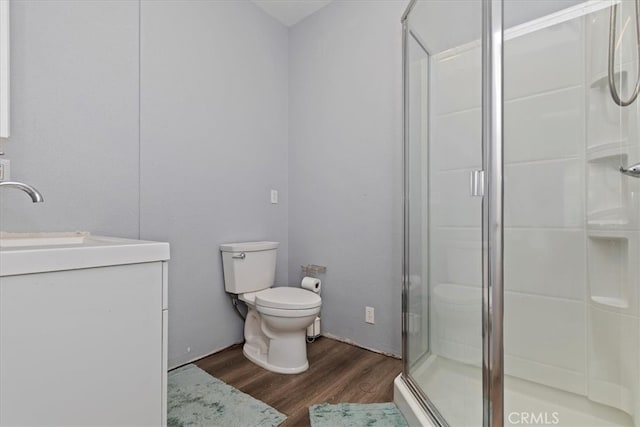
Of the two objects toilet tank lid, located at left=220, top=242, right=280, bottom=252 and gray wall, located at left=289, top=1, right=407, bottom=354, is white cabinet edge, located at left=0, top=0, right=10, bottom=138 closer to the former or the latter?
toilet tank lid, located at left=220, top=242, right=280, bottom=252

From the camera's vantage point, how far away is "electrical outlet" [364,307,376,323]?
2.10 metres

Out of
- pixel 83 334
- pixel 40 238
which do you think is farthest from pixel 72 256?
pixel 40 238

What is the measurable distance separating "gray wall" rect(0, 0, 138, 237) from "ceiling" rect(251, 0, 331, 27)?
38.3 inches

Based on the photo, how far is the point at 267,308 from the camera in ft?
5.95

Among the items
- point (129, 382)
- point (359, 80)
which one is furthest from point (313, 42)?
point (129, 382)

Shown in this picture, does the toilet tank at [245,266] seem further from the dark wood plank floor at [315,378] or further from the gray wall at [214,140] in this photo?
the dark wood plank floor at [315,378]

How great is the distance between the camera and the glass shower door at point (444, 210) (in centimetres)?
125

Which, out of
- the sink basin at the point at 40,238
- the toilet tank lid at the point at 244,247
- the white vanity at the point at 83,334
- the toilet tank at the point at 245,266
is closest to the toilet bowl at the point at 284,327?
the toilet tank at the point at 245,266

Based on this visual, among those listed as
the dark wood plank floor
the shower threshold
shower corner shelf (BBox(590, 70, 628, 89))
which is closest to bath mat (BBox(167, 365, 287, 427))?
the dark wood plank floor

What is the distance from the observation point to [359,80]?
218cm

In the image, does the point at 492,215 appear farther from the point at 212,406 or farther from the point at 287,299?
the point at 212,406

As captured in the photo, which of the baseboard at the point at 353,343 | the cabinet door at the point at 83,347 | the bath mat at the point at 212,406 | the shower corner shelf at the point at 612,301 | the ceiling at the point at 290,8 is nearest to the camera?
the cabinet door at the point at 83,347

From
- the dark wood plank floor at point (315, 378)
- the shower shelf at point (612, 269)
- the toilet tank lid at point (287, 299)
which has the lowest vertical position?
the dark wood plank floor at point (315, 378)

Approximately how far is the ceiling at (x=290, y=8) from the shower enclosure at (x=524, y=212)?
37.0 inches
